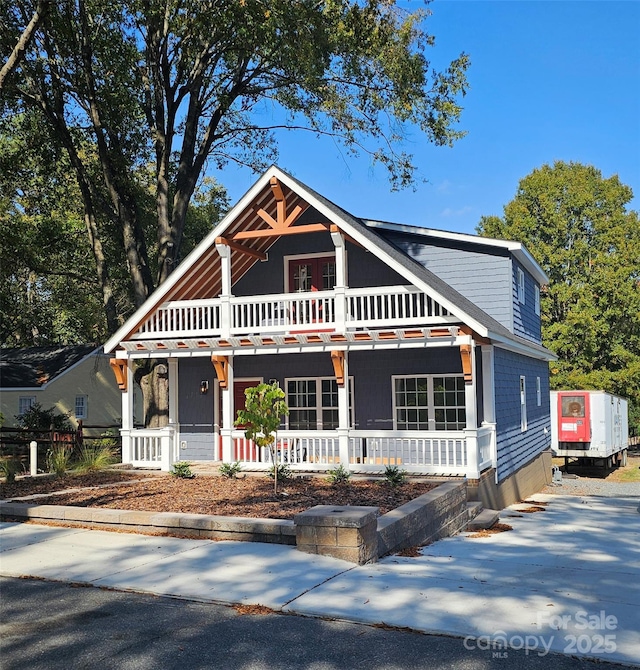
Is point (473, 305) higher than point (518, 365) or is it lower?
higher

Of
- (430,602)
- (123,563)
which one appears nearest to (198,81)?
(123,563)

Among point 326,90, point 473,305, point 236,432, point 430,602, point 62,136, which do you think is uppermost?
point 326,90

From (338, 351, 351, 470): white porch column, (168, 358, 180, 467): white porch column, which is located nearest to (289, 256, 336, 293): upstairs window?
(338, 351, 351, 470): white porch column

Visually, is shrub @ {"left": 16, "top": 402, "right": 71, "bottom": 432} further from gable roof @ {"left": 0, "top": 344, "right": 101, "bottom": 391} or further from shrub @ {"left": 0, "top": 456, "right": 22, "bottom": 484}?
shrub @ {"left": 0, "top": 456, "right": 22, "bottom": 484}

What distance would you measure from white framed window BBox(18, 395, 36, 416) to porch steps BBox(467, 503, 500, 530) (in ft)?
79.0

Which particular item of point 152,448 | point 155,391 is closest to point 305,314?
point 152,448

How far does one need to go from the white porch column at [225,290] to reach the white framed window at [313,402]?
2905mm

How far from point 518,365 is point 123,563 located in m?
13.8

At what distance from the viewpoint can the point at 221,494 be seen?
12586 millimetres

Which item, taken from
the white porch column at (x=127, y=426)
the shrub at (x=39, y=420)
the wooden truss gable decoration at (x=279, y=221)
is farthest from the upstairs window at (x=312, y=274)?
the shrub at (x=39, y=420)

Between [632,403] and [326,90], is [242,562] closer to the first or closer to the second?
[326,90]

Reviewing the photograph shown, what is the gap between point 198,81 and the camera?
22.0 metres

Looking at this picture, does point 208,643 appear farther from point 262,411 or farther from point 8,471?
point 8,471

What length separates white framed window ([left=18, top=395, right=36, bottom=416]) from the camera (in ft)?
104
